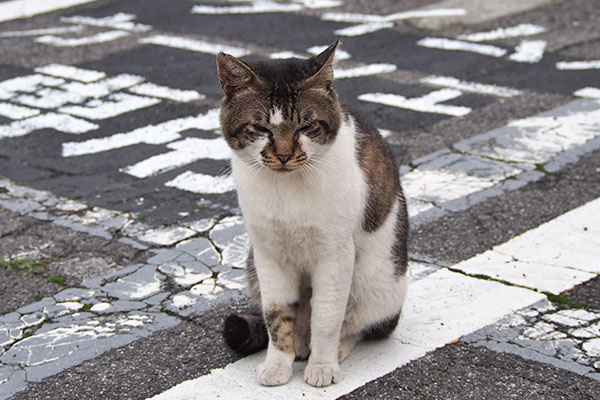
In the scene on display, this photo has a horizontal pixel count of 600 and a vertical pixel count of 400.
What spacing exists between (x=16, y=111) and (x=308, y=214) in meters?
4.72

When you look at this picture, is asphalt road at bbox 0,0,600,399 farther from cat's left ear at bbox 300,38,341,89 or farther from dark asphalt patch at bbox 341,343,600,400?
cat's left ear at bbox 300,38,341,89

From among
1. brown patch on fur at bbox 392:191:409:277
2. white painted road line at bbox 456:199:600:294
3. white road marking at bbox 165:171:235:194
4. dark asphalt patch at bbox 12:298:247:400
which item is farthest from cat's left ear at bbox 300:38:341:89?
white road marking at bbox 165:171:235:194

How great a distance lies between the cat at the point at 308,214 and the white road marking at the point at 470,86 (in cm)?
380

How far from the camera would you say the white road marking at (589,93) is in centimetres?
690

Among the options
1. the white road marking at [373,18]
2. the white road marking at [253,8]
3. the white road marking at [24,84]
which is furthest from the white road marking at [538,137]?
the white road marking at [253,8]

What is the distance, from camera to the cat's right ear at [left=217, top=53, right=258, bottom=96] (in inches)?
125

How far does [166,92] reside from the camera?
743 cm

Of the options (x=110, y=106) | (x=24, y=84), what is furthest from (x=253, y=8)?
(x=110, y=106)

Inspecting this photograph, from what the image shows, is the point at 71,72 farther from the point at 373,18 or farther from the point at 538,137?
the point at 538,137

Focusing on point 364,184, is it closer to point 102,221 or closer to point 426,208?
point 426,208

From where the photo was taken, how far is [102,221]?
514 centimetres

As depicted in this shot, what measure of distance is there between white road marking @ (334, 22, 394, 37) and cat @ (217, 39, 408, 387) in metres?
5.56

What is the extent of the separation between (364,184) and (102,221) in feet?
7.54

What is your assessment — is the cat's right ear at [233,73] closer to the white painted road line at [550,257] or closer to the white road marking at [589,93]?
the white painted road line at [550,257]
